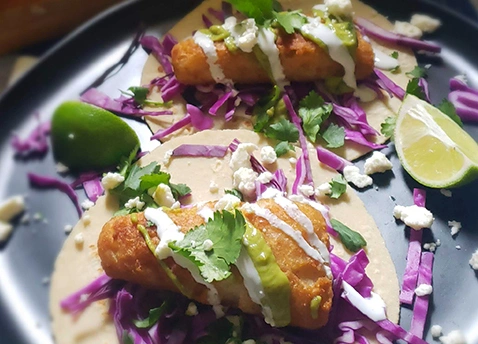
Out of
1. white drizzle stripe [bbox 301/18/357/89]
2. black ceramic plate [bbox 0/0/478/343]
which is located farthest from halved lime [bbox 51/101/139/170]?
white drizzle stripe [bbox 301/18/357/89]

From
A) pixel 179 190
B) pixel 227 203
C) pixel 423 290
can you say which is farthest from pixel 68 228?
pixel 423 290

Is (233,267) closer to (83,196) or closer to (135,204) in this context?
(135,204)

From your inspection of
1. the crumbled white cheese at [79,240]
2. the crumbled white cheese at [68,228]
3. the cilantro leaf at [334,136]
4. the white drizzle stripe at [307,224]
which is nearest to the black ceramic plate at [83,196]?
the crumbled white cheese at [68,228]

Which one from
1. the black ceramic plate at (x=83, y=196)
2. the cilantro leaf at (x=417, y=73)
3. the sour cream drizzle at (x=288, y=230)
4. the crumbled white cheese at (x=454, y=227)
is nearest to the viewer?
the sour cream drizzle at (x=288, y=230)

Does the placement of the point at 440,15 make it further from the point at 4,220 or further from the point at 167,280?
the point at 4,220

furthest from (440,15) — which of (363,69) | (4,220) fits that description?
(4,220)

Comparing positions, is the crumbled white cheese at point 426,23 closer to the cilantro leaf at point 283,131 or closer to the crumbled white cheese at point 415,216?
the cilantro leaf at point 283,131
